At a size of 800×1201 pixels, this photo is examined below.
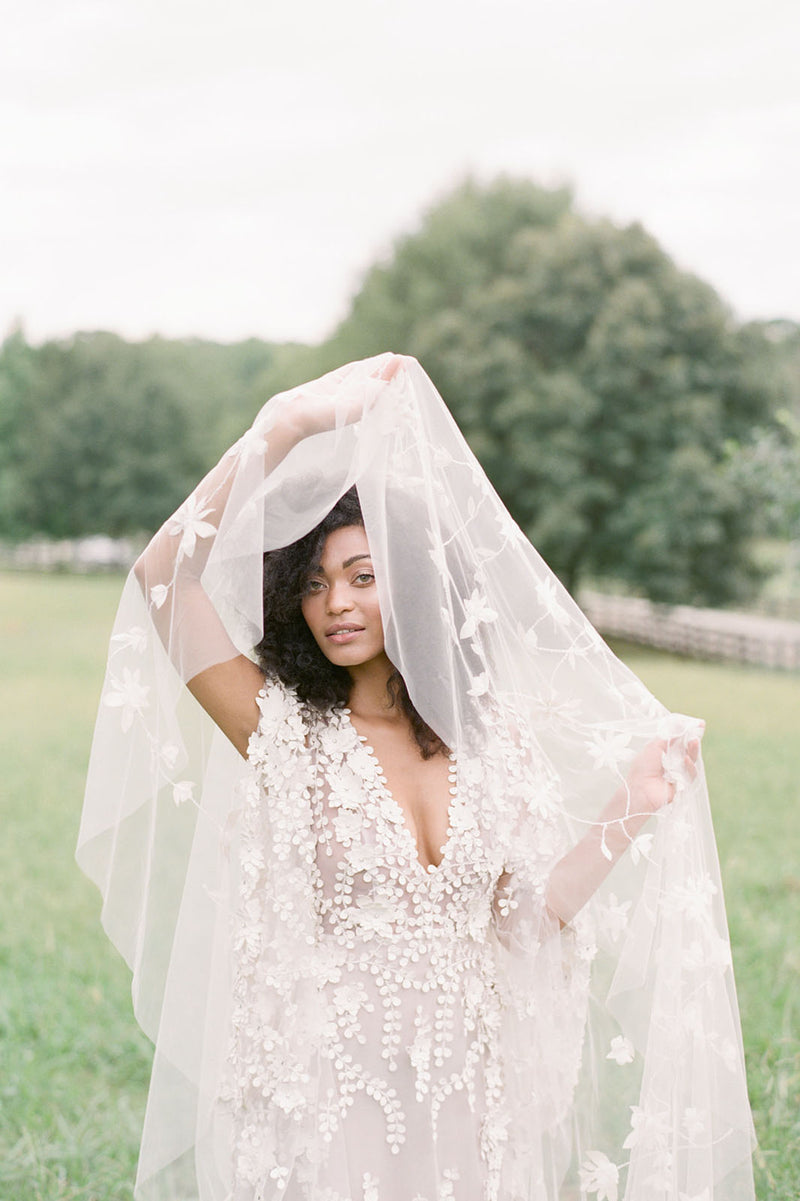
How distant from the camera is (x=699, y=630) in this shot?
26.4 meters

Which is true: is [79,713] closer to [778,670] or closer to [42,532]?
[778,670]

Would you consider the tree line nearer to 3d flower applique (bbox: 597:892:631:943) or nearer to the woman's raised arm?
3d flower applique (bbox: 597:892:631:943)

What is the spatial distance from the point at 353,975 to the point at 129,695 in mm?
725

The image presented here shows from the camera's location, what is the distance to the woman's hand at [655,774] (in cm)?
243

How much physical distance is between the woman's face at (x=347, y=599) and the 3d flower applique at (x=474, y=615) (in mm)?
180

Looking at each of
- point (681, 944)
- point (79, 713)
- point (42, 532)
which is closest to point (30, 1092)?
point (681, 944)

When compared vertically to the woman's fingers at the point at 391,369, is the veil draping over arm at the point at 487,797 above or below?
below

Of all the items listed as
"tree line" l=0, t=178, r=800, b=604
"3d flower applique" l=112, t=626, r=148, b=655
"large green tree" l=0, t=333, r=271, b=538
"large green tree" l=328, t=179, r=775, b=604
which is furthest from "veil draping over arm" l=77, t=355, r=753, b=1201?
"large green tree" l=0, t=333, r=271, b=538

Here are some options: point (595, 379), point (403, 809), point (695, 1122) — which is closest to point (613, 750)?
point (403, 809)

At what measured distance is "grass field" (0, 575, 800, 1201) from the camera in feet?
12.3

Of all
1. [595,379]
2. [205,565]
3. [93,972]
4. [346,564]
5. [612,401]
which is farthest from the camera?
[612,401]

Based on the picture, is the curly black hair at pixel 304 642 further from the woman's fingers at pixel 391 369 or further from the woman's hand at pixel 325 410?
the woman's fingers at pixel 391 369

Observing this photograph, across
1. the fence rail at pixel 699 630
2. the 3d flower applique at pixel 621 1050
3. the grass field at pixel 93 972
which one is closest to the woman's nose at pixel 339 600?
the 3d flower applique at pixel 621 1050

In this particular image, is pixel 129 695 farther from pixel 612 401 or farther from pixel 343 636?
pixel 612 401
